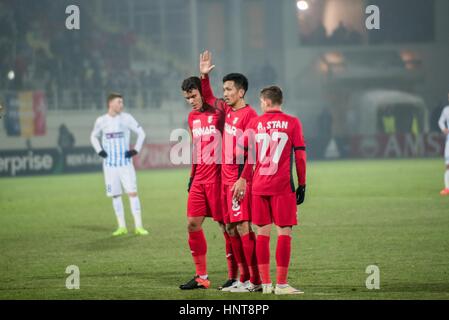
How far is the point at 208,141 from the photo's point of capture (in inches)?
371

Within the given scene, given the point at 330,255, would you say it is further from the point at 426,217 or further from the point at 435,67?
the point at 435,67

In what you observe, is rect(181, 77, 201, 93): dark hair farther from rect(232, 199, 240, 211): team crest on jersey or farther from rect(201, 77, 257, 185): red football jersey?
rect(232, 199, 240, 211): team crest on jersey

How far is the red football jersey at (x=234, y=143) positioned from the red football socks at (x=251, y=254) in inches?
24.2

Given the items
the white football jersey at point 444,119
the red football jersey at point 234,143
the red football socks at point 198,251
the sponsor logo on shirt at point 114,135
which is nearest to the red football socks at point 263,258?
the red football jersey at point 234,143

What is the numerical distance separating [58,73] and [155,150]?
20.2ft

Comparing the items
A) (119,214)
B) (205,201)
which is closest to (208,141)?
(205,201)

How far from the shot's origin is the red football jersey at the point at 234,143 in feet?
29.2

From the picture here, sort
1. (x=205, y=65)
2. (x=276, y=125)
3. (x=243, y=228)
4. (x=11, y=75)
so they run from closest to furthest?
(x=276, y=125) → (x=243, y=228) → (x=205, y=65) → (x=11, y=75)

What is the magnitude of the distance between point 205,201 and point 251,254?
86 centimetres

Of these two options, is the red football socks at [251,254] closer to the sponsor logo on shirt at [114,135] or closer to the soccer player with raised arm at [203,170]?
the soccer player with raised arm at [203,170]

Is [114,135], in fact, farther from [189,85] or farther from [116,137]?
[189,85]

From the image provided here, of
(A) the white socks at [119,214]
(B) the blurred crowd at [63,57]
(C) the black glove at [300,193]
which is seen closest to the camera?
(C) the black glove at [300,193]

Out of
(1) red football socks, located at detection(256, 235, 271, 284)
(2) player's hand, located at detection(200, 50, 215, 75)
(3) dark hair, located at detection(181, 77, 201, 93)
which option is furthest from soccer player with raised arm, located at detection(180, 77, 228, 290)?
(1) red football socks, located at detection(256, 235, 271, 284)

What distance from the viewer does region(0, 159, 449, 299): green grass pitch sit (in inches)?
364
